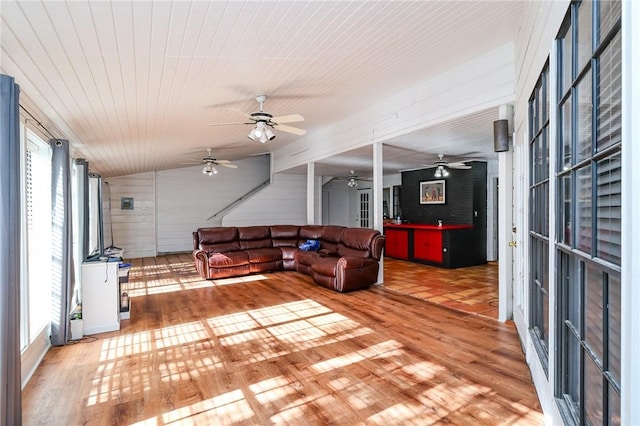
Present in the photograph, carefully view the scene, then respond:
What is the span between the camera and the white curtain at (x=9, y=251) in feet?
5.80

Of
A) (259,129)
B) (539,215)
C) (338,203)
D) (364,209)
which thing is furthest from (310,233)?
(338,203)

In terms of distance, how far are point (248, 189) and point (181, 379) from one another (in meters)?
9.30

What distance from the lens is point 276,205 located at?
10641 mm

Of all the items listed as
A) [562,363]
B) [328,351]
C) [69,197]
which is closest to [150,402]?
[328,351]

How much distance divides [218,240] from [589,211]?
21.8 ft

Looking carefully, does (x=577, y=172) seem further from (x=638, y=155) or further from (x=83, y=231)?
(x=83, y=231)

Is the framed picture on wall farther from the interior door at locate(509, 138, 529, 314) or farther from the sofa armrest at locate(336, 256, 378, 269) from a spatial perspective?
the interior door at locate(509, 138, 529, 314)

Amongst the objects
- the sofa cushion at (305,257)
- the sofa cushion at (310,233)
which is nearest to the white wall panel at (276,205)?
the sofa cushion at (310,233)

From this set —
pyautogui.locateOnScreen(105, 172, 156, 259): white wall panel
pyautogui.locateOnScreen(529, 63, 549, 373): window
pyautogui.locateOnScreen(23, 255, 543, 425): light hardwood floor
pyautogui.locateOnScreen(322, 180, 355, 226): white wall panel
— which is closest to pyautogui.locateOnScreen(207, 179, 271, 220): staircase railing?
pyautogui.locateOnScreen(105, 172, 156, 259): white wall panel

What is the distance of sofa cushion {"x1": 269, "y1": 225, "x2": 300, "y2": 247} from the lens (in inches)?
303

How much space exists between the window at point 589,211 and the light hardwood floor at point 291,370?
84 centimetres

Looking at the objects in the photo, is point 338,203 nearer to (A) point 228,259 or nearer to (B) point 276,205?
(B) point 276,205

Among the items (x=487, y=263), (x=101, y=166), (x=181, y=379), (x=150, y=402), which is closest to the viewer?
(x=150, y=402)

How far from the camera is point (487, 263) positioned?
26.0ft
